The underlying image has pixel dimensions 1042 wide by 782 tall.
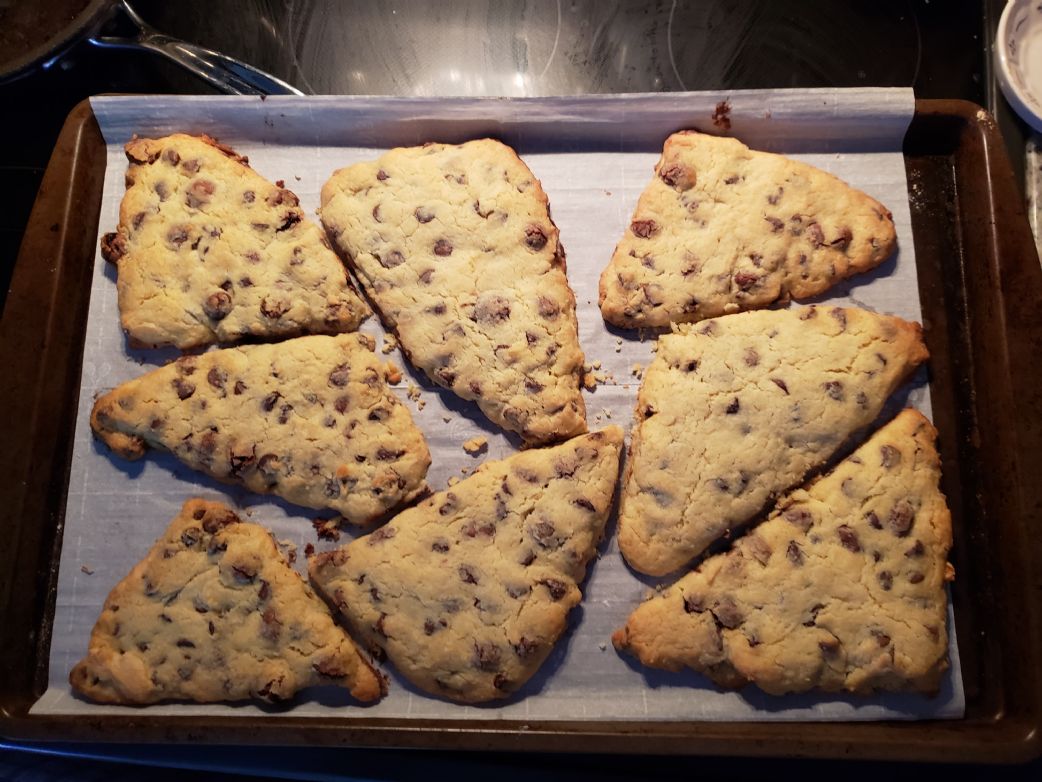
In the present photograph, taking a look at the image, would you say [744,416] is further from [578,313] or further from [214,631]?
[214,631]

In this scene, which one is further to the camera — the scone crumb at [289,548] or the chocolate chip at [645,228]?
A: the chocolate chip at [645,228]

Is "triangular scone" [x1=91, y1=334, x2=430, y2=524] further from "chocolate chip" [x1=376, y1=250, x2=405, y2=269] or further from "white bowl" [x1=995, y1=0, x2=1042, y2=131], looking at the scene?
"white bowl" [x1=995, y1=0, x2=1042, y2=131]

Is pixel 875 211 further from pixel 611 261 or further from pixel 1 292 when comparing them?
pixel 1 292

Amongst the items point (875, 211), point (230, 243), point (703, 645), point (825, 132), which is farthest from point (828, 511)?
point (230, 243)

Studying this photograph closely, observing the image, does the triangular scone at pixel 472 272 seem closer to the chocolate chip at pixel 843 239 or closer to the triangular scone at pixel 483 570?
the triangular scone at pixel 483 570

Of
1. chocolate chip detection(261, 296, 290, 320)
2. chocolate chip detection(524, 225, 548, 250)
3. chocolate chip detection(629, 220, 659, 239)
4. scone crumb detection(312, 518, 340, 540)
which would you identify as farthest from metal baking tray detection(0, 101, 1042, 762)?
chocolate chip detection(524, 225, 548, 250)

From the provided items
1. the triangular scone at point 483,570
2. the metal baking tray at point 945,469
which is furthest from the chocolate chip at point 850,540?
the triangular scone at point 483,570
